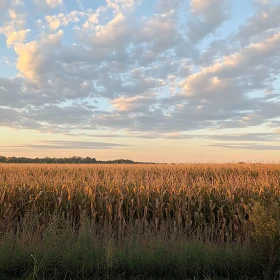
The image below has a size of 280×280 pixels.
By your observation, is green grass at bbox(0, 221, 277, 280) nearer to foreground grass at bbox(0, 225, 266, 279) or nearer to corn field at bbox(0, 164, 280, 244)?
foreground grass at bbox(0, 225, 266, 279)

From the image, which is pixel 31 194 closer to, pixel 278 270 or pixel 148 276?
pixel 148 276

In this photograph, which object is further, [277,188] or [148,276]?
[277,188]

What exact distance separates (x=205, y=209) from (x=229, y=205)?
0.86m

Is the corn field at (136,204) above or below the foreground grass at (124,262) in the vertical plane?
above

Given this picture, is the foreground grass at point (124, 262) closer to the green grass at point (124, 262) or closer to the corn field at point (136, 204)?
the green grass at point (124, 262)

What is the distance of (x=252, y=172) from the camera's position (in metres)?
24.5

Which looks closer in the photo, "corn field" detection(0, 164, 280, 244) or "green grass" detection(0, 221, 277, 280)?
"green grass" detection(0, 221, 277, 280)

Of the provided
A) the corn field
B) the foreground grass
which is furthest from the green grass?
the corn field

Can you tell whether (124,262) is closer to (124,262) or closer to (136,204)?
(124,262)

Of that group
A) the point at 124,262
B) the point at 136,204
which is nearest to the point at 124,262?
the point at 124,262

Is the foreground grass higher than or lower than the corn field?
lower

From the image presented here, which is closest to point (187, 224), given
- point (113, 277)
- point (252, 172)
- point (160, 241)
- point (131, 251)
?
point (160, 241)

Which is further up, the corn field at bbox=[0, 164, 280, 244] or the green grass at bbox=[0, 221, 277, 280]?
the corn field at bbox=[0, 164, 280, 244]

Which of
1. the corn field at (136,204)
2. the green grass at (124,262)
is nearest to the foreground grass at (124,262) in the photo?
the green grass at (124,262)
